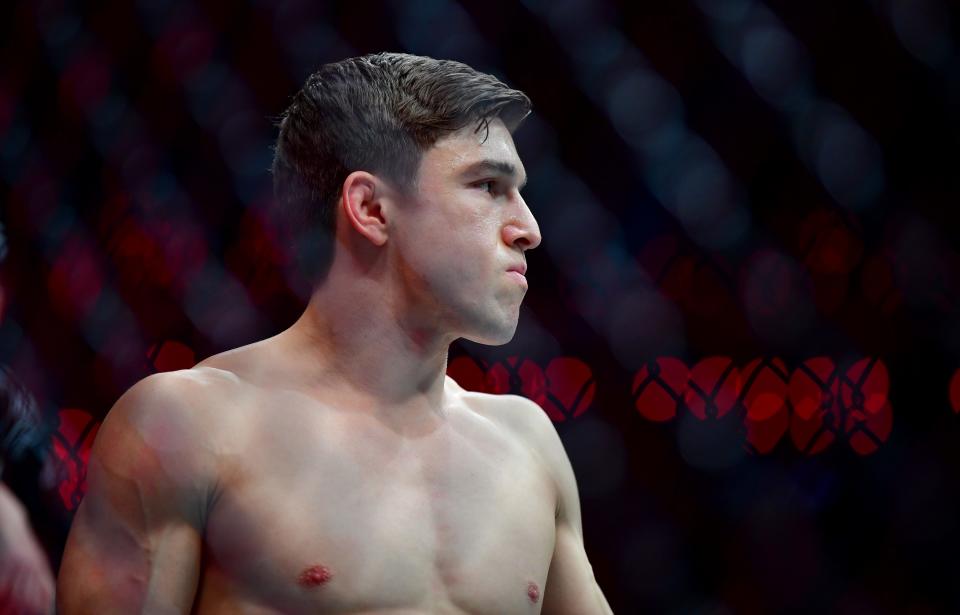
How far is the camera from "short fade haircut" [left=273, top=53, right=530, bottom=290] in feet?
3.34

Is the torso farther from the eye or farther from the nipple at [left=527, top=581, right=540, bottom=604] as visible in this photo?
the eye

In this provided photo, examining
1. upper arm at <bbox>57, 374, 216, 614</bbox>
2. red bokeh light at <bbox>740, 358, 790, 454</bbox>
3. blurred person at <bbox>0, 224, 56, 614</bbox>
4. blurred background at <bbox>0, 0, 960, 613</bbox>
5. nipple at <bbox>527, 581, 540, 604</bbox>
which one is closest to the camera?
blurred person at <bbox>0, 224, 56, 614</bbox>

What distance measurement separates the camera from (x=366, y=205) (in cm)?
103

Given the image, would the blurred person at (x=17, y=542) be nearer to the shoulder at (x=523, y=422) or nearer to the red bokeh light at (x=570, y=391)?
the shoulder at (x=523, y=422)

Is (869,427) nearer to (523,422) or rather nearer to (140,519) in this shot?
(523,422)

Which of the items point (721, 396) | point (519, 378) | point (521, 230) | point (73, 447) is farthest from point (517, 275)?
point (73, 447)

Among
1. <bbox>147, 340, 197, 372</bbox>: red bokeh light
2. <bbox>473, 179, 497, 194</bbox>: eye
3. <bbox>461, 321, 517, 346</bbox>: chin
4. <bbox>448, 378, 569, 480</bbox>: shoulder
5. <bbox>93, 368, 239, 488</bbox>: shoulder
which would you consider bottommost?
<bbox>147, 340, 197, 372</bbox>: red bokeh light

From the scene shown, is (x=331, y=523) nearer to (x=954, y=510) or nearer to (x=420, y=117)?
(x=420, y=117)

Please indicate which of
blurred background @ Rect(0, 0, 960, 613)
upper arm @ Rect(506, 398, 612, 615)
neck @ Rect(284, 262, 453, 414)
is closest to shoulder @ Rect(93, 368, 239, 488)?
neck @ Rect(284, 262, 453, 414)

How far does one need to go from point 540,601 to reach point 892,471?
0.80 m

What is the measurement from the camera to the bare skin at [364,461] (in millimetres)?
887

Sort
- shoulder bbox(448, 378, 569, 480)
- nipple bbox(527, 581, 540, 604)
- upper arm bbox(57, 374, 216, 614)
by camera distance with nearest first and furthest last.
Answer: upper arm bbox(57, 374, 216, 614), nipple bbox(527, 581, 540, 604), shoulder bbox(448, 378, 569, 480)

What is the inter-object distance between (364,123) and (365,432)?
A: 0.29 m

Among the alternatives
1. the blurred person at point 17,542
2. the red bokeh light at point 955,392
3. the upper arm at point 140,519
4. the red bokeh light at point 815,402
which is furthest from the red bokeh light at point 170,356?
the red bokeh light at point 955,392
